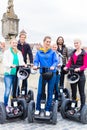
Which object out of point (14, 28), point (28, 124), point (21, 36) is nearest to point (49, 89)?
point (28, 124)

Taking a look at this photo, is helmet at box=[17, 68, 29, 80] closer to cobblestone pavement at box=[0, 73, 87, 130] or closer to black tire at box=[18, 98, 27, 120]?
Answer: black tire at box=[18, 98, 27, 120]

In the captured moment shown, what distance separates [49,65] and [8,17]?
10307 mm

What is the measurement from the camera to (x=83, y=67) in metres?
6.38

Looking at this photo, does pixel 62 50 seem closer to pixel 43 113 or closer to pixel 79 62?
pixel 79 62

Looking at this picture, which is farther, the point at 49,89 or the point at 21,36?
the point at 21,36

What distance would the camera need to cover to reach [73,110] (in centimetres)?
671

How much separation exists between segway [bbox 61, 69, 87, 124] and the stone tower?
9.46 m

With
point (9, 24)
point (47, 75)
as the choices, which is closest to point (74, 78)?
point (47, 75)

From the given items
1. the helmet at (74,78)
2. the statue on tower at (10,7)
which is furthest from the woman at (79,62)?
the statue on tower at (10,7)

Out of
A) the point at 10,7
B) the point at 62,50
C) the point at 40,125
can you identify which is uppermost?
the point at 10,7

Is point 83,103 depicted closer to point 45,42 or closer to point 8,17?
point 45,42

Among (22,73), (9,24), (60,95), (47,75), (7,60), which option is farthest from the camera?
(9,24)

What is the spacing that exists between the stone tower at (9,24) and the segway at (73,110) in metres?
9.46

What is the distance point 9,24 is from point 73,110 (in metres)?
10.0
